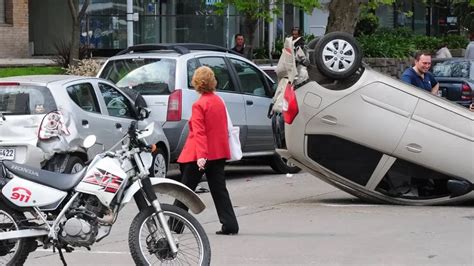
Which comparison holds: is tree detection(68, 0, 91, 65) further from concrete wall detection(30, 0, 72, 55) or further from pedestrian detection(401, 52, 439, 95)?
concrete wall detection(30, 0, 72, 55)

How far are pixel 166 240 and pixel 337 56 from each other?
462 centimetres

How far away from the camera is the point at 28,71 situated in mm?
24000

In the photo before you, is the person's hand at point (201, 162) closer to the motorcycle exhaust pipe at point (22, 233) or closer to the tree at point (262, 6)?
the motorcycle exhaust pipe at point (22, 233)

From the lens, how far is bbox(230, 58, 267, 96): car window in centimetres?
1519

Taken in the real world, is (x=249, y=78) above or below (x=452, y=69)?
above

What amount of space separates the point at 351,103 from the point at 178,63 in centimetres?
353

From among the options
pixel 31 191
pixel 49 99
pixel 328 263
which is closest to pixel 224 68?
pixel 49 99

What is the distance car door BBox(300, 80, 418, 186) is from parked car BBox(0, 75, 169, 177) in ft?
7.35

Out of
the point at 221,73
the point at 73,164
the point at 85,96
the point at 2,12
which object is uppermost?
the point at 2,12

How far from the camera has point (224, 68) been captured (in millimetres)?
14953

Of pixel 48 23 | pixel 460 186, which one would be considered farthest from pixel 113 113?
pixel 48 23

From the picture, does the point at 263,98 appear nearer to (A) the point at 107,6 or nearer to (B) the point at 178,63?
(B) the point at 178,63

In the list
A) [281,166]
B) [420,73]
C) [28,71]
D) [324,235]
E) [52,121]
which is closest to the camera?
[324,235]

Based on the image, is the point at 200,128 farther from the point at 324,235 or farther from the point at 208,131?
the point at 324,235
